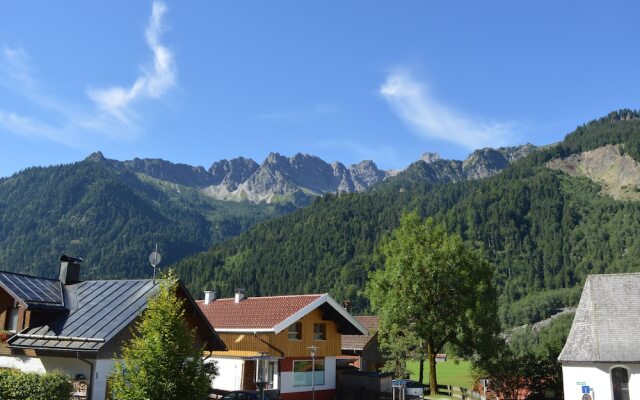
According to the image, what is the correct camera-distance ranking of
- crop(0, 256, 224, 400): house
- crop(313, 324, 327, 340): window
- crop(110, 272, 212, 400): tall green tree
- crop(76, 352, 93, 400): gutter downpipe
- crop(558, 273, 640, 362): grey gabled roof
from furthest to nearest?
crop(313, 324, 327, 340): window
crop(558, 273, 640, 362): grey gabled roof
crop(0, 256, 224, 400): house
crop(76, 352, 93, 400): gutter downpipe
crop(110, 272, 212, 400): tall green tree

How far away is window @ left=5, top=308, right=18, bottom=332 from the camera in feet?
84.2

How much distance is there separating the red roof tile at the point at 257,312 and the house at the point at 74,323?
18.9ft

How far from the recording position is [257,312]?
34875mm

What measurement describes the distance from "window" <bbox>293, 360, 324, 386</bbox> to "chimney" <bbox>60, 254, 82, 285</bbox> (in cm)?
1323

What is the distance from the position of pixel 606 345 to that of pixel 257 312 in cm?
2055

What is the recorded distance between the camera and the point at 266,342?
104ft

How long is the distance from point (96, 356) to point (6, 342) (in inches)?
216

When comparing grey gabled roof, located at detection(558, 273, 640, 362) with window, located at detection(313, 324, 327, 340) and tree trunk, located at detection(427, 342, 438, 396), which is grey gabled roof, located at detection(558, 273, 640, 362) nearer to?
tree trunk, located at detection(427, 342, 438, 396)

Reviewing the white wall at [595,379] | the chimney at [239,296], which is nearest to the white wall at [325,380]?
the chimney at [239,296]

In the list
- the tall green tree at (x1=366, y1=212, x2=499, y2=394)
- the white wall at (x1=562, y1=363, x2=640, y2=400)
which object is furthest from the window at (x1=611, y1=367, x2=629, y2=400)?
the tall green tree at (x1=366, y1=212, x2=499, y2=394)

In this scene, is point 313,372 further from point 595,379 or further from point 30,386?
point 30,386

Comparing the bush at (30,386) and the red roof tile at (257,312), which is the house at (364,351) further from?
the bush at (30,386)

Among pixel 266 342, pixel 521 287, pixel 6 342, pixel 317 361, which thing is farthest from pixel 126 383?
pixel 521 287

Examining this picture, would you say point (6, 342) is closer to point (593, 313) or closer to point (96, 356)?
point (96, 356)
